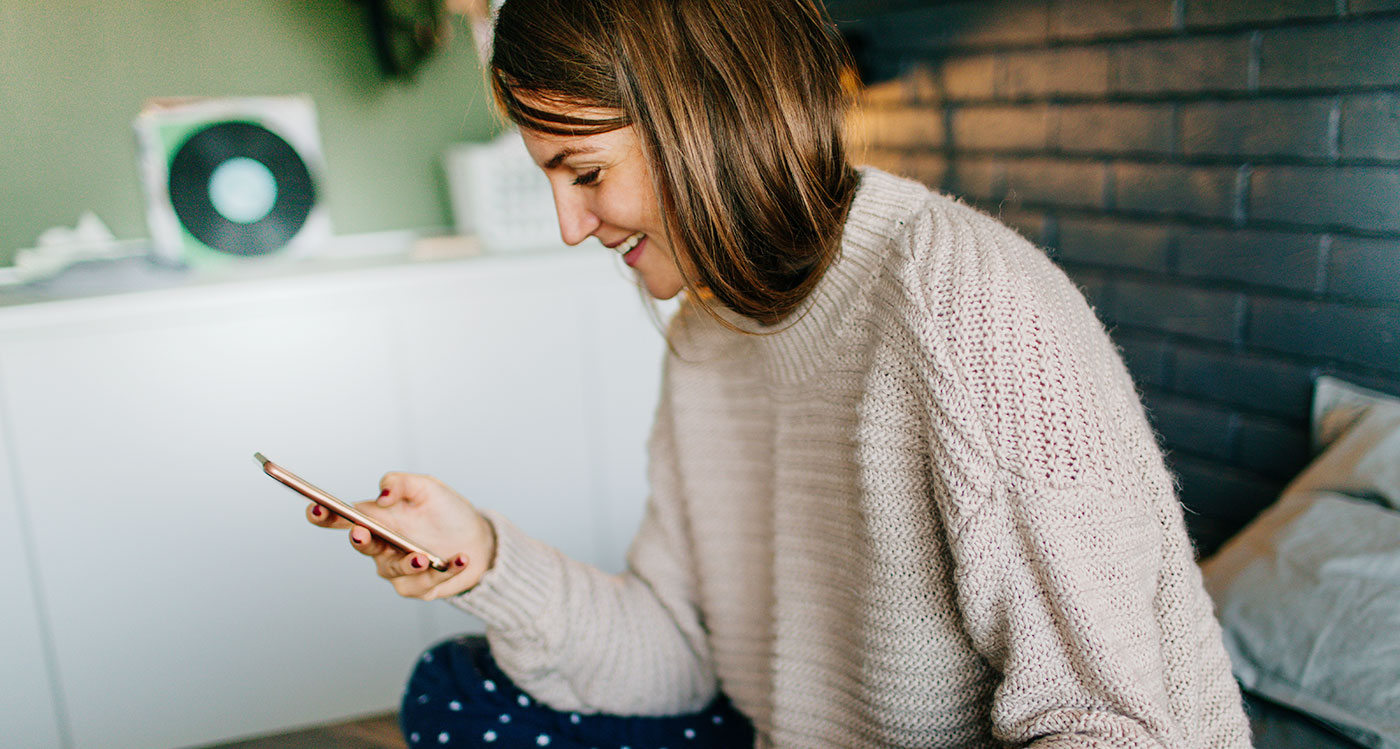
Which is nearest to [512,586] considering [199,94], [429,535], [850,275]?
[429,535]

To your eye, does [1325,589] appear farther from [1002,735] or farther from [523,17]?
[523,17]

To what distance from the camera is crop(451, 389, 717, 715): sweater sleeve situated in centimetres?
90

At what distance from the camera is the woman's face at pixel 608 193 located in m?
0.75

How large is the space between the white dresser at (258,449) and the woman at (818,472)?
0.82 metres

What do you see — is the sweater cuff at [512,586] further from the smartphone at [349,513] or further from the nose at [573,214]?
the nose at [573,214]

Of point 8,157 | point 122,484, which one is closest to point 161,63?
point 8,157

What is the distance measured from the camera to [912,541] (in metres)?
0.72

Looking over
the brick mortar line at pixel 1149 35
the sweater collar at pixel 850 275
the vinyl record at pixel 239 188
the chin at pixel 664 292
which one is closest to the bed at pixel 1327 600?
the brick mortar line at pixel 1149 35

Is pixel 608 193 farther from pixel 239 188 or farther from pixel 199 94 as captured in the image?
pixel 199 94

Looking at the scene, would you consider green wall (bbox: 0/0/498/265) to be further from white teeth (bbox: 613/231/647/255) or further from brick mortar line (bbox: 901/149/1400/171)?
white teeth (bbox: 613/231/647/255)

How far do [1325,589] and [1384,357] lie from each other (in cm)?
32

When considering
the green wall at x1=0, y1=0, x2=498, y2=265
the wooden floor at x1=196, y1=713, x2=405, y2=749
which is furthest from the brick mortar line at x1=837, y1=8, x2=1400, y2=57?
the wooden floor at x1=196, y1=713, x2=405, y2=749

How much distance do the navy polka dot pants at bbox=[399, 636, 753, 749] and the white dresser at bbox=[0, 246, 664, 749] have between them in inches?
30.4

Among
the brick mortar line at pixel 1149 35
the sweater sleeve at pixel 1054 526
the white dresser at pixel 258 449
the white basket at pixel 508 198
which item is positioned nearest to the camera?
the sweater sleeve at pixel 1054 526
